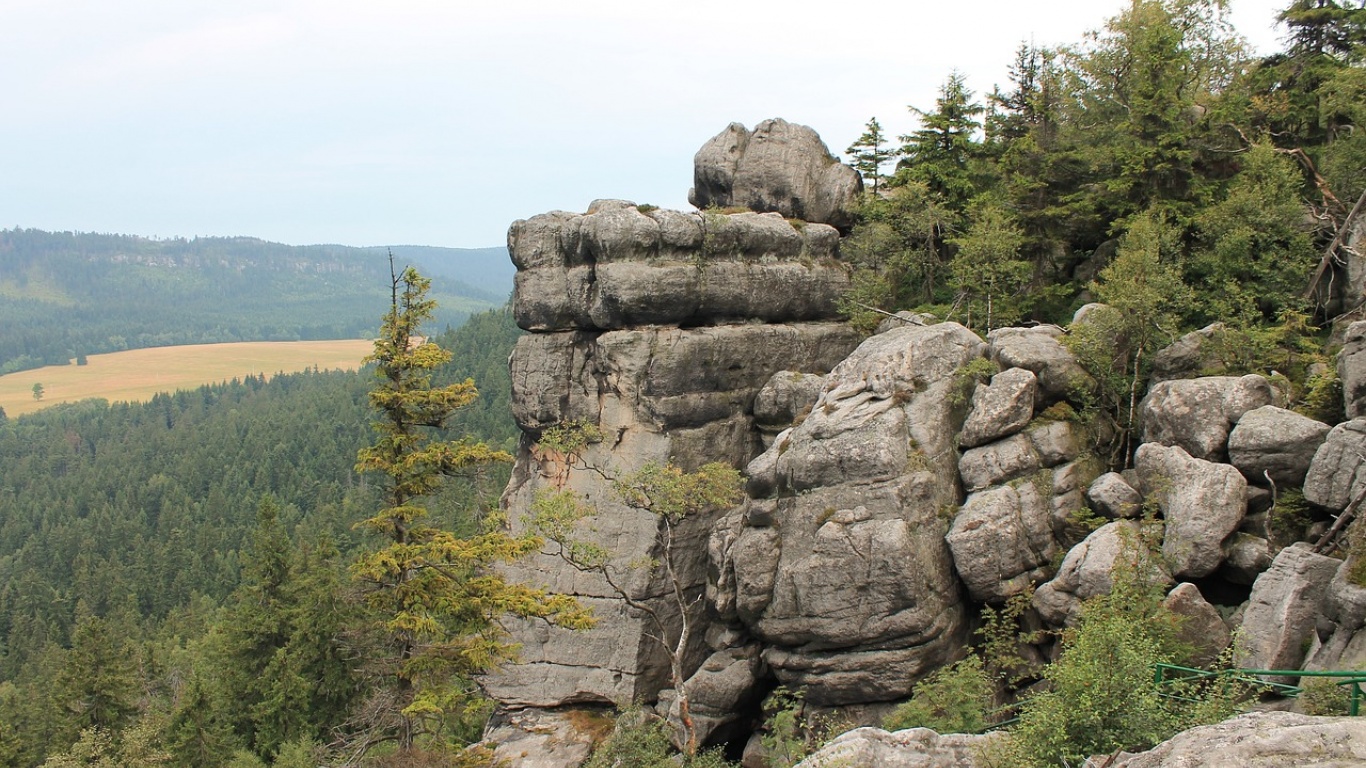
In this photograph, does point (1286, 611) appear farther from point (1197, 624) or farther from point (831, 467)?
point (831, 467)

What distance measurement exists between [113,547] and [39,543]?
11.3 metres

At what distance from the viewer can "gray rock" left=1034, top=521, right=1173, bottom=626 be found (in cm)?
2006

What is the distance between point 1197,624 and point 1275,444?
456 centimetres

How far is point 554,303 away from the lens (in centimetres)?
3216

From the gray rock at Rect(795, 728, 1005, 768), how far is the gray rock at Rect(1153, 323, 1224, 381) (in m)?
12.7

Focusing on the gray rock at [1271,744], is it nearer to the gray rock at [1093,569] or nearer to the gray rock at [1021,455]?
the gray rock at [1093,569]

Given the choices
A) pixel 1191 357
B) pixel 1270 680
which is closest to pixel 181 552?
pixel 1191 357

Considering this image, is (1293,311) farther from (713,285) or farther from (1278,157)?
(713,285)

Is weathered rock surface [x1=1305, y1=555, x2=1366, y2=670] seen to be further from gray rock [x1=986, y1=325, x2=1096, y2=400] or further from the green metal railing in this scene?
gray rock [x1=986, y1=325, x2=1096, y2=400]

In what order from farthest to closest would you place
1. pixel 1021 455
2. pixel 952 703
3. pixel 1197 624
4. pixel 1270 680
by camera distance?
pixel 1021 455 → pixel 952 703 → pixel 1197 624 → pixel 1270 680

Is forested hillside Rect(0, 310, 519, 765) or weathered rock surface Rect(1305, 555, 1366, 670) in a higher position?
weathered rock surface Rect(1305, 555, 1366, 670)

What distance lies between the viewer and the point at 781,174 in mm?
36312

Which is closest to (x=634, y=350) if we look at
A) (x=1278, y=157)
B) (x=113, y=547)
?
(x=1278, y=157)

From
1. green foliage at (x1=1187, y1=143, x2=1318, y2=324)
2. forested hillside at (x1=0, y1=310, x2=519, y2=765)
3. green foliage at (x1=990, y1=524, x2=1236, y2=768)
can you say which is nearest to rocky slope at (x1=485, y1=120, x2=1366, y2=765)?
green foliage at (x1=990, y1=524, x2=1236, y2=768)
